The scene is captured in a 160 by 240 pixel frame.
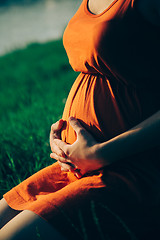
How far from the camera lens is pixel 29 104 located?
482 cm

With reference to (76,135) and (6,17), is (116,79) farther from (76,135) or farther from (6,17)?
(6,17)

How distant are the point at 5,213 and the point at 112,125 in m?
0.73

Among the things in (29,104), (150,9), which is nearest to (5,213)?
(150,9)

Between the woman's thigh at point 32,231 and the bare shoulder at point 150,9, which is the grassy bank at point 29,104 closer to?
the woman's thigh at point 32,231

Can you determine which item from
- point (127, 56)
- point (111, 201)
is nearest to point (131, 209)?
point (111, 201)

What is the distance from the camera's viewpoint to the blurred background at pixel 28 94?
243 cm

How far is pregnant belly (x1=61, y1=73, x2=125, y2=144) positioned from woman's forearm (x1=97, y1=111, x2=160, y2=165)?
0.35ft

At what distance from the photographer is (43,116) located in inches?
131

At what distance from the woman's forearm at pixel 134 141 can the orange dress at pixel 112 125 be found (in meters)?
0.07

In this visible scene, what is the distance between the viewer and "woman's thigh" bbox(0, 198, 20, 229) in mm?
1325

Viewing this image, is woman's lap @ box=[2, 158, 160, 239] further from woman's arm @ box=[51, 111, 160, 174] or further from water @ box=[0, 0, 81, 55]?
water @ box=[0, 0, 81, 55]

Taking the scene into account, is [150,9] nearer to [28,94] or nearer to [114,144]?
[114,144]

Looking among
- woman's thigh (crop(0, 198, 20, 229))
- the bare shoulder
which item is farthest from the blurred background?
the bare shoulder

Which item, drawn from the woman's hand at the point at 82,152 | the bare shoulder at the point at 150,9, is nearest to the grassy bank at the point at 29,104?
the woman's hand at the point at 82,152
